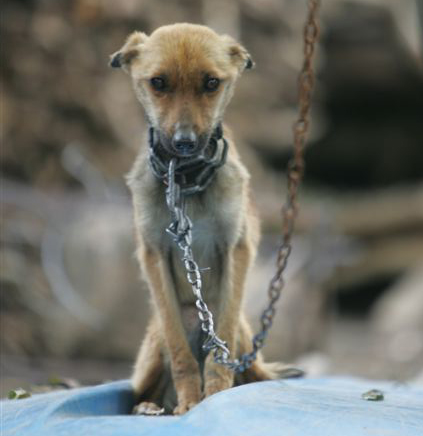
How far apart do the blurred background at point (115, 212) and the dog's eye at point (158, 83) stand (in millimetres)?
4963

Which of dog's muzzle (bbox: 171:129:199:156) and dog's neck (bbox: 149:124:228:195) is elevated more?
dog's muzzle (bbox: 171:129:199:156)

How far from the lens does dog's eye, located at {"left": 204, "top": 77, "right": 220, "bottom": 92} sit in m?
Answer: 4.05

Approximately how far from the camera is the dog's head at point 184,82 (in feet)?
13.0

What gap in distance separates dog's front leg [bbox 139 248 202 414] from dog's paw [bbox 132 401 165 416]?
0.14 metres

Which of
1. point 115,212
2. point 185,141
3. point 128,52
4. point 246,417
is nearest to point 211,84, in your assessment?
point 185,141

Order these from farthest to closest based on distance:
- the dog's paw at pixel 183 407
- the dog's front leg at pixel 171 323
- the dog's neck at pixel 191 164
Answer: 1. the dog's front leg at pixel 171 323
2. the dog's paw at pixel 183 407
3. the dog's neck at pixel 191 164

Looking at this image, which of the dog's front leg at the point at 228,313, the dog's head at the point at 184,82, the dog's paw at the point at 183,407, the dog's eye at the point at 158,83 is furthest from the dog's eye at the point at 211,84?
the dog's paw at the point at 183,407

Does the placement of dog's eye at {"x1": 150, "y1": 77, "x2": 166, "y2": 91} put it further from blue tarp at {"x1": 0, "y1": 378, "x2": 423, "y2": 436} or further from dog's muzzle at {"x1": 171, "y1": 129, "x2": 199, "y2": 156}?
blue tarp at {"x1": 0, "y1": 378, "x2": 423, "y2": 436}

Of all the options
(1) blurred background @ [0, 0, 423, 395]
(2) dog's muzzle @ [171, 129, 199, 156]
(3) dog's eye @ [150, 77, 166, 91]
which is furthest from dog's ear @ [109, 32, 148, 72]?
(1) blurred background @ [0, 0, 423, 395]

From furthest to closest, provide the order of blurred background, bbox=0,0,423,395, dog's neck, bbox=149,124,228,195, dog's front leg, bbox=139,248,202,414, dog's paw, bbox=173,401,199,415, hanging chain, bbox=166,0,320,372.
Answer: blurred background, bbox=0,0,423,395, dog's front leg, bbox=139,248,202,414, dog's paw, bbox=173,401,199,415, dog's neck, bbox=149,124,228,195, hanging chain, bbox=166,0,320,372

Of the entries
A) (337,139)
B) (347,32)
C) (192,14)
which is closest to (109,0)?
(192,14)

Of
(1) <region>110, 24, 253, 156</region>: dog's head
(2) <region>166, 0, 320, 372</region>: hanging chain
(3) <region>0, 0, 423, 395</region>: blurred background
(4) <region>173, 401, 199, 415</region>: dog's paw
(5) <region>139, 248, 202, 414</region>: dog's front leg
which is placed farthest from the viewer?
(3) <region>0, 0, 423, 395</region>: blurred background

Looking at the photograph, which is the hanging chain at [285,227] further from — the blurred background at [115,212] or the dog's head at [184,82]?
the blurred background at [115,212]

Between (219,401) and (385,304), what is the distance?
45.2 feet
